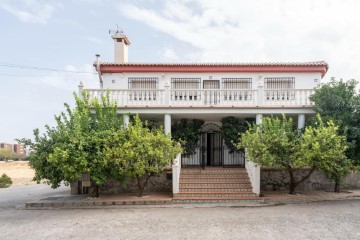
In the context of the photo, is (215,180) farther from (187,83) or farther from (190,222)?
(187,83)

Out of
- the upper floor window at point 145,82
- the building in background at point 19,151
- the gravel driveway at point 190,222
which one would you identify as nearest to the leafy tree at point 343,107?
the gravel driveway at point 190,222

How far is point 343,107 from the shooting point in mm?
15289

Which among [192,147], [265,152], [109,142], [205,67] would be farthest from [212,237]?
[205,67]

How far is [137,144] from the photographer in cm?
1401

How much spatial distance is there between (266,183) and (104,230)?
32.2 ft

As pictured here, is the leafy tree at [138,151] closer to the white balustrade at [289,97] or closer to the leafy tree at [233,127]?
the leafy tree at [233,127]

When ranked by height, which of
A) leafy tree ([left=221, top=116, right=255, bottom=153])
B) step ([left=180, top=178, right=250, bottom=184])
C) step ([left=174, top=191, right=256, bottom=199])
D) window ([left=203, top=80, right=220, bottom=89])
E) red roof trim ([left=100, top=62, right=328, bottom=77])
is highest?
red roof trim ([left=100, top=62, right=328, bottom=77])

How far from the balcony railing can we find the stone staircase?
364 centimetres

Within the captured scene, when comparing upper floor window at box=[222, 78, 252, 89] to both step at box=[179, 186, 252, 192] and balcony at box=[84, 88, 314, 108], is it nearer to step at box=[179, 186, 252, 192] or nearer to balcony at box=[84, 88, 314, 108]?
balcony at box=[84, 88, 314, 108]

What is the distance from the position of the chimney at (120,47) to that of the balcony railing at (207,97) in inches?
214

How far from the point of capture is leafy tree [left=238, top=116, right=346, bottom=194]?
13.2 m

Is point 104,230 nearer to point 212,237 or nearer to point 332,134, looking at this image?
point 212,237

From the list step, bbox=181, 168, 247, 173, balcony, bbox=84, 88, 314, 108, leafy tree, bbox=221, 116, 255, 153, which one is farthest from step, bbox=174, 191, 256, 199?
balcony, bbox=84, 88, 314, 108

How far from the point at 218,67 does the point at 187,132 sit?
4.59 m
